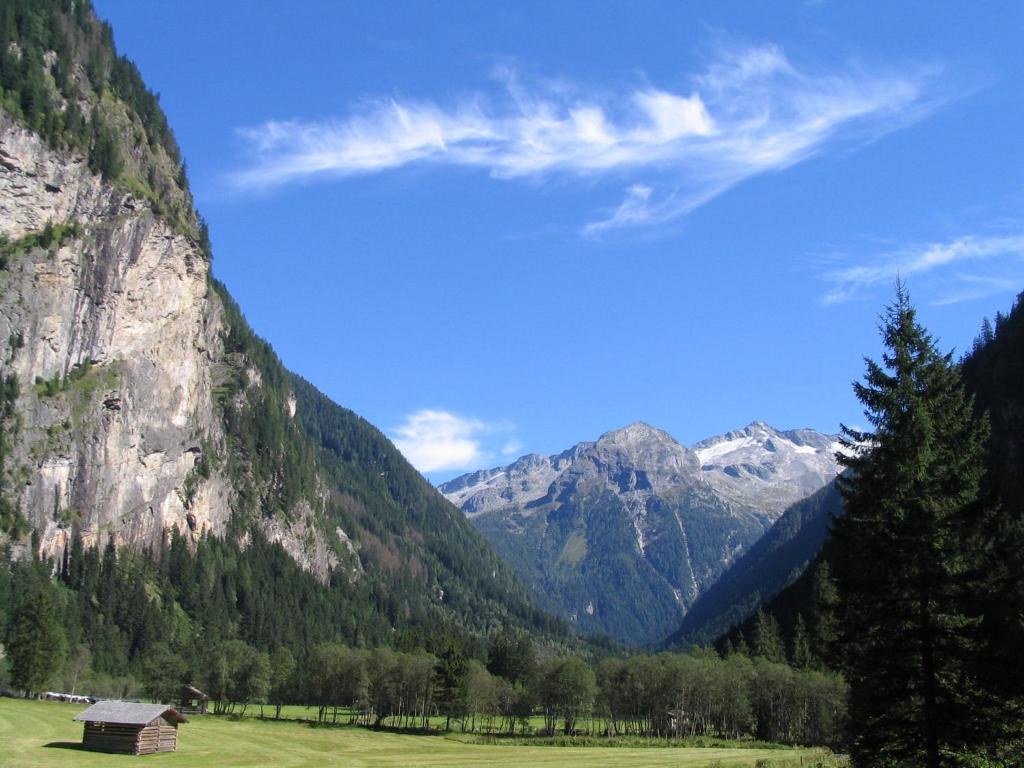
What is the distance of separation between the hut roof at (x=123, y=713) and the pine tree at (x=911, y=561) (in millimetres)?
58311

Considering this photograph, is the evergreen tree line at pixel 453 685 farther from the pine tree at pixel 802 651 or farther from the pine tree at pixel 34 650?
the pine tree at pixel 802 651

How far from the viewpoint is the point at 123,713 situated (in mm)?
70562

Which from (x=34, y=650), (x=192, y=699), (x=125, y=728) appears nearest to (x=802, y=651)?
(x=192, y=699)

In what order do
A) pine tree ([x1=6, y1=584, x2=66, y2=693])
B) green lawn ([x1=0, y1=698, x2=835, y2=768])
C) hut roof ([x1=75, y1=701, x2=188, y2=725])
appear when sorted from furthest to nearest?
pine tree ([x1=6, y1=584, x2=66, y2=693]) < hut roof ([x1=75, y1=701, x2=188, y2=725]) < green lawn ([x1=0, y1=698, x2=835, y2=768])

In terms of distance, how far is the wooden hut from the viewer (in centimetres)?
13512

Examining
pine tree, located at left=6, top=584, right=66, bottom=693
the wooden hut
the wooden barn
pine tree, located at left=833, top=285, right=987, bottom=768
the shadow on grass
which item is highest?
pine tree, located at left=833, top=285, right=987, bottom=768

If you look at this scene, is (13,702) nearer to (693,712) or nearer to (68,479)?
(693,712)

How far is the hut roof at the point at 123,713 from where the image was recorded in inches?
2731

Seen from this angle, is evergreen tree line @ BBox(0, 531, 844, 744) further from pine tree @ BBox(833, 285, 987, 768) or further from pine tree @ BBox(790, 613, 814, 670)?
pine tree @ BBox(833, 285, 987, 768)

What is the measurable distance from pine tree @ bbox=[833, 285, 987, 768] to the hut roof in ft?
191

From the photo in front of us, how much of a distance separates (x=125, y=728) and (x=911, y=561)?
64.0 meters

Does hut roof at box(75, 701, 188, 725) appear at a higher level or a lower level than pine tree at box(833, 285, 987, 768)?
lower

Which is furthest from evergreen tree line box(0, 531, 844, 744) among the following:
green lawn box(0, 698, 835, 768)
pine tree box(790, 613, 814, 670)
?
green lawn box(0, 698, 835, 768)

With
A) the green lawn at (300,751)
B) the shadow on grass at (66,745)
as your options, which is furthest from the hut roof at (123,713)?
the green lawn at (300,751)
